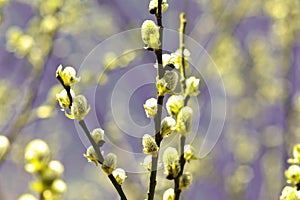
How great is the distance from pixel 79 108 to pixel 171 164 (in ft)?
0.86

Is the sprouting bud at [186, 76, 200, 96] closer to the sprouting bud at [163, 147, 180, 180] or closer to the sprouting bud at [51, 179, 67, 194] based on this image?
the sprouting bud at [163, 147, 180, 180]

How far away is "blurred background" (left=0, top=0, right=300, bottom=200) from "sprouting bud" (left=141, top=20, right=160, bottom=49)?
1.42 m

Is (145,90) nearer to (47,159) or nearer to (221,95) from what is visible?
(221,95)

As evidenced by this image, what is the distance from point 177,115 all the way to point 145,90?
8.06 ft

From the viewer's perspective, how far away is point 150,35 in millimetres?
1180

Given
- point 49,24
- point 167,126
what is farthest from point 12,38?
point 167,126

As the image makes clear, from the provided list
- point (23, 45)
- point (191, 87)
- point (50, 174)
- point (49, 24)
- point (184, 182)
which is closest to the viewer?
point (50, 174)

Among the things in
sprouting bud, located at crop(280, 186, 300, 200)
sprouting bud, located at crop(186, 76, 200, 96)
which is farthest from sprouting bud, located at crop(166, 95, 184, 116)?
sprouting bud, located at crop(280, 186, 300, 200)

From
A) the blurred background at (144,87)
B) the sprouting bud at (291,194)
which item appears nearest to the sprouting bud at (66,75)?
the sprouting bud at (291,194)

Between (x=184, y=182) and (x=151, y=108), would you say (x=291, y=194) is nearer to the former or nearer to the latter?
(x=184, y=182)

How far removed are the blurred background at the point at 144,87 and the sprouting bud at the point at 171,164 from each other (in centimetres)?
147

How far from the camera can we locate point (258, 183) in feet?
16.1

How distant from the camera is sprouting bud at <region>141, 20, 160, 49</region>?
1.17 m

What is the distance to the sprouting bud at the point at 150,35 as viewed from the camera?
117 cm
